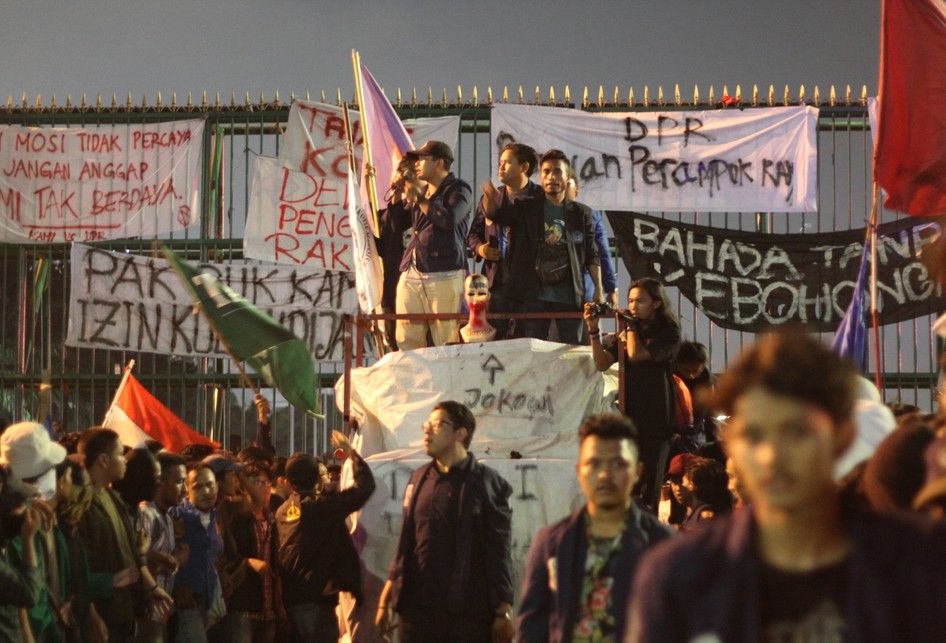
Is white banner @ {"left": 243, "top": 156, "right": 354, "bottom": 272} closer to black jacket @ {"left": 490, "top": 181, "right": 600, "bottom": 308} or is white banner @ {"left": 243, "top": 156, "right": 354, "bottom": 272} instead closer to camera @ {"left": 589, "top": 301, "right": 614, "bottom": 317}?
black jacket @ {"left": 490, "top": 181, "right": 600, "bottom": 308}

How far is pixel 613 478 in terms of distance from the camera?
4.90 m

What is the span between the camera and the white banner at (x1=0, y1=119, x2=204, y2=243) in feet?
53.7

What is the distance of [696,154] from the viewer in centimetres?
1572

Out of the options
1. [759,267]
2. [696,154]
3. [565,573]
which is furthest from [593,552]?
[696,154]

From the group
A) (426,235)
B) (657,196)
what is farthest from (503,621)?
(657,196)

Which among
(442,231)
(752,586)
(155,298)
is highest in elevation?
(442,231)

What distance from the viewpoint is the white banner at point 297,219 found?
634 inches

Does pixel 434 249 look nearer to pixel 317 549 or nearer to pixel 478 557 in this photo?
pixel 317 549

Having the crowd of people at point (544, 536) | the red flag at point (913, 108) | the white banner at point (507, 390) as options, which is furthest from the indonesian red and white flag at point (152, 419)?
the red flag at point (913, 108)

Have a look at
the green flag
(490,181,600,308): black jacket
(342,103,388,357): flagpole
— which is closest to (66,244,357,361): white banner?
(342,103,388,357): flagpole

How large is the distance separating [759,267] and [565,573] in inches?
389

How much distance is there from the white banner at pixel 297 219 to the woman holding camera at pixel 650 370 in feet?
25.5

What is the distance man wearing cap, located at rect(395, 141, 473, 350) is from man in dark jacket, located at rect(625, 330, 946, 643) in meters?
7.38

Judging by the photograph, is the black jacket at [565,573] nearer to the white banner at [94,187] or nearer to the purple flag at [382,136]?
the purple flag at [382,136]
